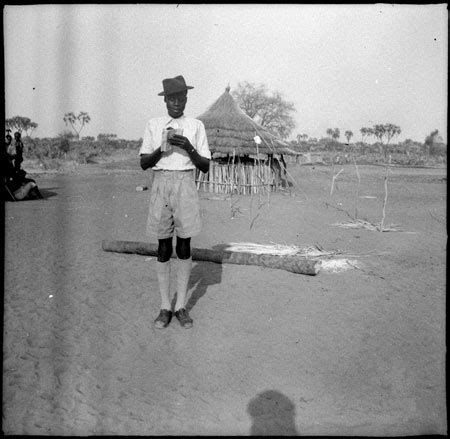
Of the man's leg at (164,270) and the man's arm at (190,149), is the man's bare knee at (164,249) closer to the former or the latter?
the man's leg at (164,270)

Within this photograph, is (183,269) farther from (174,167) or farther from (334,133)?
(334,133)

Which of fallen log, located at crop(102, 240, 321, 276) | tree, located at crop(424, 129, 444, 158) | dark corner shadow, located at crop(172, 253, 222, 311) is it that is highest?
tree, located at crop(424, 129, 444, 158)

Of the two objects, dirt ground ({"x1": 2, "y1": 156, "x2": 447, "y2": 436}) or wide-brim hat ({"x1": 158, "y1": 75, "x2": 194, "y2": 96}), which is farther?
wide-brim hat ({"x1": 158, "y1": 75, "x2": 194, "y2": 96})

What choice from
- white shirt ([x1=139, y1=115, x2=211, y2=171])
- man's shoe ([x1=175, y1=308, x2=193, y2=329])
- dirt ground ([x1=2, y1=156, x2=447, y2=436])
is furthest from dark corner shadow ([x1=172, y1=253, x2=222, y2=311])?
white shirt ([x1=139, y1=115, x2=211, y2=171])

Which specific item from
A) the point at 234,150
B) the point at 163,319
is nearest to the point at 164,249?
the point at 163,319

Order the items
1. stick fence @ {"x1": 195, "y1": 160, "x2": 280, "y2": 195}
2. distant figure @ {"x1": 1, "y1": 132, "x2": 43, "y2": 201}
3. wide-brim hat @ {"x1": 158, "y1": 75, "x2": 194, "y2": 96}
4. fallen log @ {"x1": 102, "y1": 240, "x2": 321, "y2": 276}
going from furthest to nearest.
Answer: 1. stick fence @ {"x1": 195, "y1": 160, "x2": 280, "y2": 195}
2. distant figure @ {"x1": 1, "y1": 132, "x2": 43, "y2": 201}
3. fallen log @ {"x1": 102, "y1": 240, "x2": 321, "y2": 276}
4. wide-brim hat @ {"x1": 158, "y1": 75, "x2": 194, "y2": 96}

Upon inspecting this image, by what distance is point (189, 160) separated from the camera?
3566 millimetres

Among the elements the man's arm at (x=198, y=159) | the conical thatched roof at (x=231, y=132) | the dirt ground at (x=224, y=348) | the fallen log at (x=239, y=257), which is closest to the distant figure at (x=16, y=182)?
the dirt ground at (x=224, y=348)

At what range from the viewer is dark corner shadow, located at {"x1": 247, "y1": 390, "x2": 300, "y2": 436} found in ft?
8.52

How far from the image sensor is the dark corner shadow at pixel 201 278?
14.9 ft

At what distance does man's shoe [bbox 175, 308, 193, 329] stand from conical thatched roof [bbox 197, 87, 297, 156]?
1188cm

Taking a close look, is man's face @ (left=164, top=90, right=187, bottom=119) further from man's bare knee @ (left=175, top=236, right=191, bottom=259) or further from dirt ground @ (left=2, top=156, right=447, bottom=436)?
dirt ground @ (left=2, top=156, right=447, bottom=436)

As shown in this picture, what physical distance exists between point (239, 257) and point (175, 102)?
2.63 meters

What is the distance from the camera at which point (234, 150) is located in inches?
611
